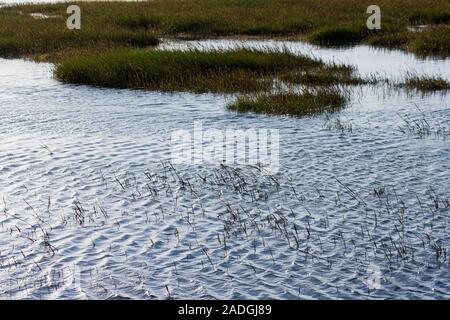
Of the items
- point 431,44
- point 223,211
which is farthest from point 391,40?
point 223,211

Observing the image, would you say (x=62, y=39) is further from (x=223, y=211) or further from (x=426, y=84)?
(x=223, y=211)

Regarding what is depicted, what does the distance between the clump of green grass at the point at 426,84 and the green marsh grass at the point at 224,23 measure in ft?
22.9

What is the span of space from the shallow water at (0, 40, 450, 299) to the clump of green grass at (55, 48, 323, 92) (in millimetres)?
3582

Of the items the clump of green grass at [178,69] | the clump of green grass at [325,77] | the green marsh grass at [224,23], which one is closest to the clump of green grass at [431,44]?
the green marsh grass at [224,23]

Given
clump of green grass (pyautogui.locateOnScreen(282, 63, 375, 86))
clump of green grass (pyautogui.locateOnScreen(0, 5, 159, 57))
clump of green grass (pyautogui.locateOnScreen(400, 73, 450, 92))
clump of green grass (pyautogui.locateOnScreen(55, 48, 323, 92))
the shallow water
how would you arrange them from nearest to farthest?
the shallow water < clump of green grass (pyautogui.locateOnScreen(400, 73, 450, 92)) < clump of green grass (pyautogui.locateOnScreen(282, 63, 375, 86)) < clump of green grass (pyautogui.locateOnScreen(55, 48, 323, 92)) < clump of green grass (pyautogui.locateOnScreen(0, 5, 159, 57))

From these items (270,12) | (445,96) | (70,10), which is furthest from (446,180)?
(70,10)

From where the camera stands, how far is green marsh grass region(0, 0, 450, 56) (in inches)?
1206

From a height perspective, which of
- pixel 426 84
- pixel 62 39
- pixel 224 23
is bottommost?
pixel 426 84

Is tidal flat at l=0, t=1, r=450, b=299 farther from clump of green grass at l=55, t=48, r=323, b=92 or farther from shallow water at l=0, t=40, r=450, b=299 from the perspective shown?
clump of green grass at l=55, t=48, r=323, b=92

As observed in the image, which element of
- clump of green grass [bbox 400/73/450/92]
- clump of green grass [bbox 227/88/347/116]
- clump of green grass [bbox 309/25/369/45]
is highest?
clump of green grass [bbox 309/25/369/45]

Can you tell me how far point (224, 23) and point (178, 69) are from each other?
1329 centimetres

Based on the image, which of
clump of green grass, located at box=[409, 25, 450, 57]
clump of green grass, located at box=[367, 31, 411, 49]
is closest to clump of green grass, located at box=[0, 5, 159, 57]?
clump of green grass, located at box=[367, 31, 411, 49]

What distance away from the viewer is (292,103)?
18672mm

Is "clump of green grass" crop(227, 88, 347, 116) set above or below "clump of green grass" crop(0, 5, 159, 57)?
below
